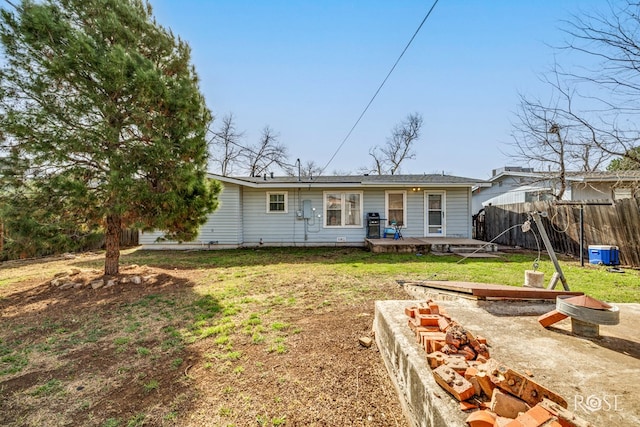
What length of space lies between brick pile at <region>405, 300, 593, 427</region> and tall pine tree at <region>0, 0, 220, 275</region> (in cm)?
509

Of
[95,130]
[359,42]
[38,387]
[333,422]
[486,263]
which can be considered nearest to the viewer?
[333,422]

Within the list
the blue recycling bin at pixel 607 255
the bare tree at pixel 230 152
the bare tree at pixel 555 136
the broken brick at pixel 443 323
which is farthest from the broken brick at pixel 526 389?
the bare tree at pixel 230 152

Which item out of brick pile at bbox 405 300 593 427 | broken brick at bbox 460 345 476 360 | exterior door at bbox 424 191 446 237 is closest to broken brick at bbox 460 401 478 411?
brick pile at bbox 405 300 593 427

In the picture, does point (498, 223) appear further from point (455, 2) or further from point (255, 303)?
point (255, 303)

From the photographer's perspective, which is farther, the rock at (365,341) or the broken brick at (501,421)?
the rock at (365,341)

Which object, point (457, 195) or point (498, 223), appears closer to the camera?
point (457, 195)

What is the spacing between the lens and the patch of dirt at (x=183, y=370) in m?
1.92

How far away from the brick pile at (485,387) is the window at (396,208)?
9.19m

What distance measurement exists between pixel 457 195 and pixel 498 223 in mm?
3024

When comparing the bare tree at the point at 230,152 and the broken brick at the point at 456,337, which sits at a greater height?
the bare tree at the point at 230,152

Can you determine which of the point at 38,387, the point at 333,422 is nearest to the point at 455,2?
the point at 333,422

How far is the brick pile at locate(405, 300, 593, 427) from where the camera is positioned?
1.10 metres

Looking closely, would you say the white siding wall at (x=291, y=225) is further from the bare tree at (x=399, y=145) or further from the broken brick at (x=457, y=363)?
the bare tree at (x=399, y=145)

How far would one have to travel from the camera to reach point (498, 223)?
39.6 feet
